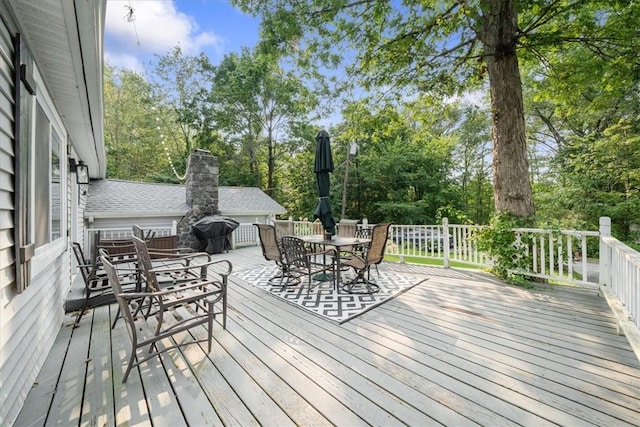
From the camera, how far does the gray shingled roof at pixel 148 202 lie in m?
7.87

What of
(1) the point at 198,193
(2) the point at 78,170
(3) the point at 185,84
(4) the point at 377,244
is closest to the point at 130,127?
(3) the point at 185,84

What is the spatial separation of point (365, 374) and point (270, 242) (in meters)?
3.00

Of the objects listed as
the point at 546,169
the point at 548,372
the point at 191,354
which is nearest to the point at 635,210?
the point at 546,169

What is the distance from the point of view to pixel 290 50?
5.73 metres

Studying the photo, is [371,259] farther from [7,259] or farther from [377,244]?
[7,259]

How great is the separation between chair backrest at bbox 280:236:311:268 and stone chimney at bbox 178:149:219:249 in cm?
519

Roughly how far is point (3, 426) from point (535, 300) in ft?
17.3

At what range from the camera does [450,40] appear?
228 inches

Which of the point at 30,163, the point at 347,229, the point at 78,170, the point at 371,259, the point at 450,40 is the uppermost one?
the point at 450,40

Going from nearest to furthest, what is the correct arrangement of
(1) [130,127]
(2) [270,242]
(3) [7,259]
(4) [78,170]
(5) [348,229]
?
(3) [7,259], (2) [270,242], (4) [78,170], (5) [348,229], (1) [130,127]

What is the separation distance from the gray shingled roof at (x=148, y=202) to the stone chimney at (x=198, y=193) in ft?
1.33

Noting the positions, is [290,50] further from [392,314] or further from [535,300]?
[535,300]

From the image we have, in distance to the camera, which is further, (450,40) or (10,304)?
(450,40)

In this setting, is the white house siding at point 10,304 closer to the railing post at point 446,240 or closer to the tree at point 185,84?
the railing post at point 446,240
